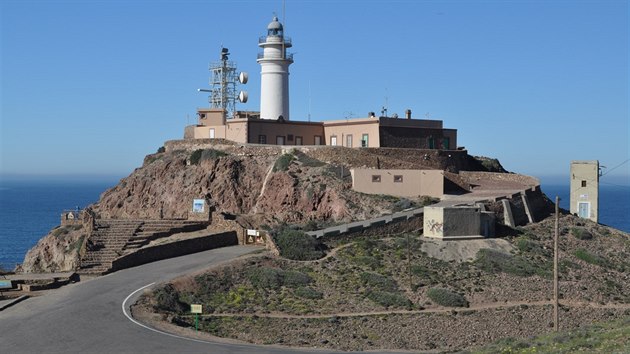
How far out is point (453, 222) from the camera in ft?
144

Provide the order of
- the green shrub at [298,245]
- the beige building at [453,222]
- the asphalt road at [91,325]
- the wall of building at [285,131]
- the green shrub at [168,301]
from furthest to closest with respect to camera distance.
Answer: the wall of building at [285,131], the beige building at [453,222], the green shrub at [298,245], the green shrub at [168,301], the asphalt road at [91,325]

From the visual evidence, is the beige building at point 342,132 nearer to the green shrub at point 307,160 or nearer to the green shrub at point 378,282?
the green shrub at point 307,160

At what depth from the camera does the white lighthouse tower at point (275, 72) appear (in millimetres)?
59062

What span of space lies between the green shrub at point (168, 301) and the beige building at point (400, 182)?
58.4ft

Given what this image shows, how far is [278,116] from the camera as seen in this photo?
59250mm

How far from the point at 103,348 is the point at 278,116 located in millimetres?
34405

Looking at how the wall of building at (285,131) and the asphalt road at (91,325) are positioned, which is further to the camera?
the wall of building at (285,131)

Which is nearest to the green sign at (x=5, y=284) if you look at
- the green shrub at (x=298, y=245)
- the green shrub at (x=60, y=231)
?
the green shrub at (x=298, y=245)

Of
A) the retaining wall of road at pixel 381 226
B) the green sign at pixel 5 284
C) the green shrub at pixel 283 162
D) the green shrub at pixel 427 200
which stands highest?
the green shrub at pixel 283 162

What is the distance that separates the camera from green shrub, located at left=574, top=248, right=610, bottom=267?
145 ft

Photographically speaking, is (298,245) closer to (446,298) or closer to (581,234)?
(446,298)

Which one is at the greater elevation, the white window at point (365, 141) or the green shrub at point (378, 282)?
the white window at point (365, 141)

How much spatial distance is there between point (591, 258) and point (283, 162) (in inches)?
731

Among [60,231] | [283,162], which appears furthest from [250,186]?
[60,231]
